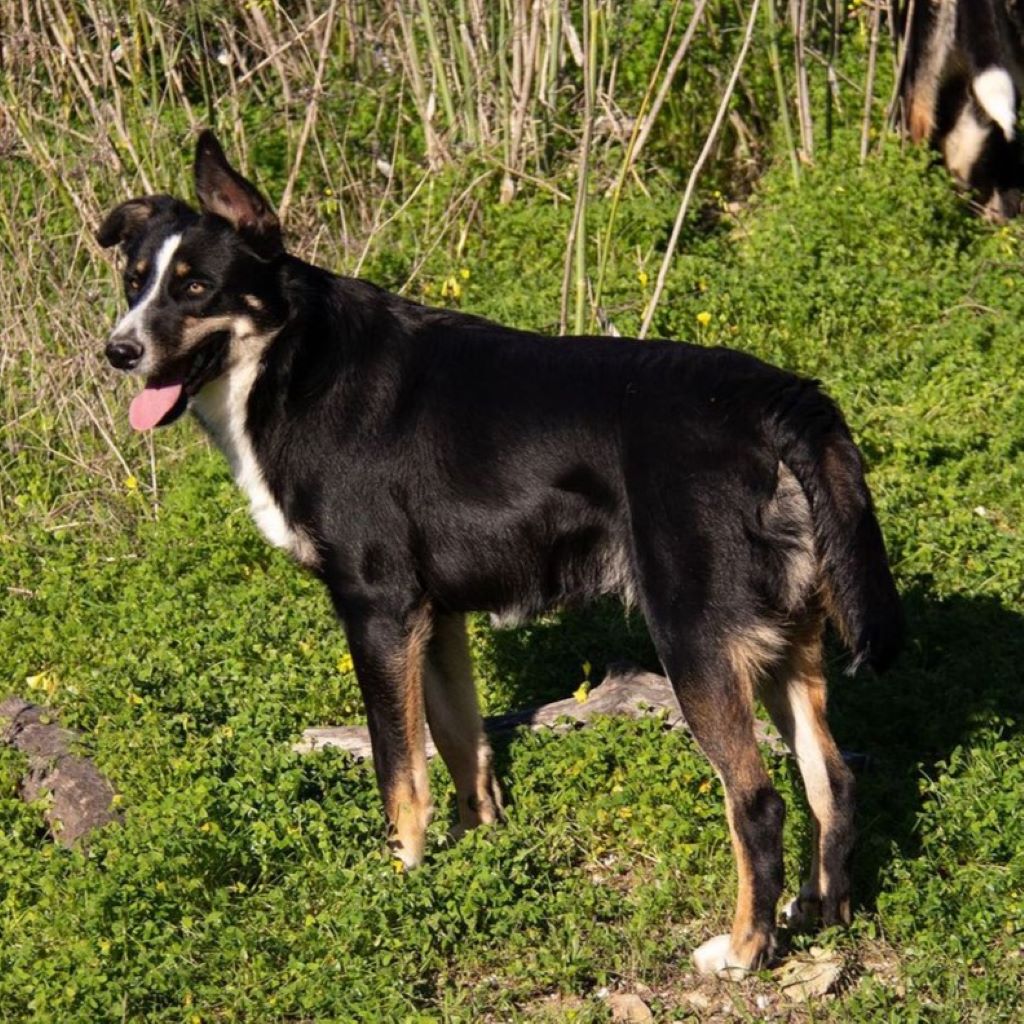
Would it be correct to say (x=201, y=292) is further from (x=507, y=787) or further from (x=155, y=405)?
(x=507, y=787)

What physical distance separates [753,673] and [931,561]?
218 centimetres

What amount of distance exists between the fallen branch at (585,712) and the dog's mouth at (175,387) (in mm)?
1269

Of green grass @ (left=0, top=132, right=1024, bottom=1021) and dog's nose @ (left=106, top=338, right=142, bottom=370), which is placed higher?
dog's nose @ (left=106, top=338, right=142, bottom=370)

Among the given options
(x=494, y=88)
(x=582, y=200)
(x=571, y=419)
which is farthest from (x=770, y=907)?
(x=494, y=88)

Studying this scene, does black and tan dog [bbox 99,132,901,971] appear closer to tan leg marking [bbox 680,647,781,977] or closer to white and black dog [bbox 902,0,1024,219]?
tan leg marking [bbox 680,647,781,977]

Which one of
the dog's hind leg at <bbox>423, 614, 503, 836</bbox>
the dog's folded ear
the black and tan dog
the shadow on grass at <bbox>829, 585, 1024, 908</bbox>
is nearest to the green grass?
the shadow on grass at <bbox>829, 585, 1024, 908</bbox>

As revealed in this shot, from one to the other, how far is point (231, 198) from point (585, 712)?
211 cm

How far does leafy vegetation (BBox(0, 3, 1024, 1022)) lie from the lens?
452cm

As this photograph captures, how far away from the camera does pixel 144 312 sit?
5020 millimetres

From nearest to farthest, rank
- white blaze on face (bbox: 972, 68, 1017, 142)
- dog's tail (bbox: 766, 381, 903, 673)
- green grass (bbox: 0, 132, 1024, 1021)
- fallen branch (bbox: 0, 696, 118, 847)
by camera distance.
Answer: dog's tail (bbox: 766, 381, 903, 673) → green grass (bbox: 0, 132, 1024, 1021) → fallen branch (bbox: 0, 696, 118, 847) → white blaze on face (bbox: 972, 68, 1017, 142)

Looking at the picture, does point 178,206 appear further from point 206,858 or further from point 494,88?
point 494,88

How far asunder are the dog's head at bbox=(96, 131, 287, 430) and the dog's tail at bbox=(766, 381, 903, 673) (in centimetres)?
174

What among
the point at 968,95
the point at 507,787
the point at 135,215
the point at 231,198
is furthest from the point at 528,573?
the point at 968,95

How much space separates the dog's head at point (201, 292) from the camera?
16.5 ft
